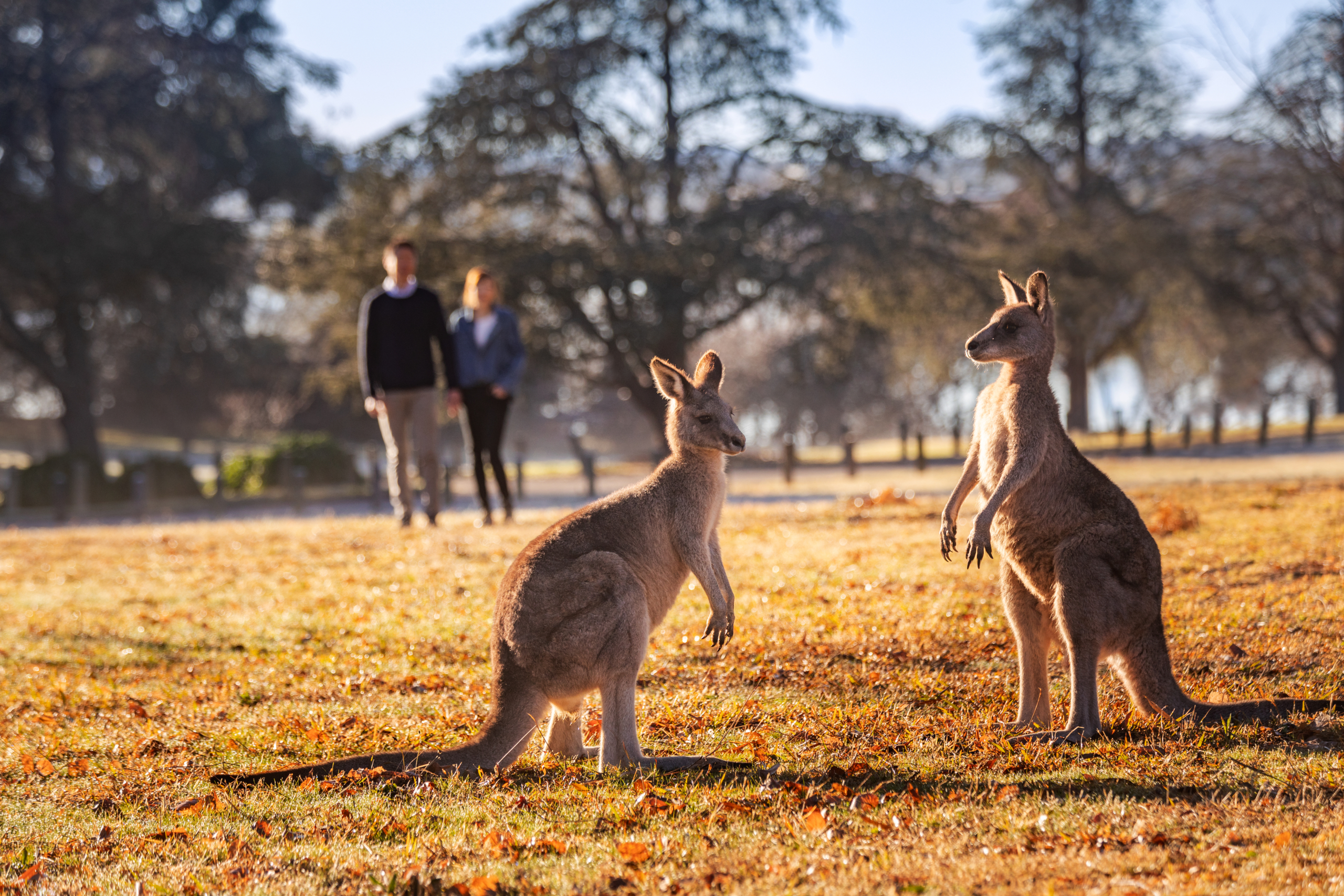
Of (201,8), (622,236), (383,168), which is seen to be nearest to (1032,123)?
(622,236)

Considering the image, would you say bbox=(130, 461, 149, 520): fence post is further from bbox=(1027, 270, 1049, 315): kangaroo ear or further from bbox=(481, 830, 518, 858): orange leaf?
bbox=(1027, 270, 1049, 315): kangaroo ear

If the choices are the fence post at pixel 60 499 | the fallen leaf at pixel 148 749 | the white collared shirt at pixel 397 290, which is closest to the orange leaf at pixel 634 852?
the fallen leaf at pixel 148 749

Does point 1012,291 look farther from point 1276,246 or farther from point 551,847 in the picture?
point 1276,246

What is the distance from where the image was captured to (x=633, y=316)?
2681 cm

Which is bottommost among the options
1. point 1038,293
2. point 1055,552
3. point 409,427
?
point 1055,552

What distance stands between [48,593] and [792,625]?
746 cm

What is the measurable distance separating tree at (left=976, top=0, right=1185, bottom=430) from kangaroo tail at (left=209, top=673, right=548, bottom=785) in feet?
98.9

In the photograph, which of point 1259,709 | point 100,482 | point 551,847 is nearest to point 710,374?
point 551,847

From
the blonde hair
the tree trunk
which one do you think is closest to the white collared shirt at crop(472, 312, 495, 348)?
the blonde hair

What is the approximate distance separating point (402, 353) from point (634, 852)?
8853 mm

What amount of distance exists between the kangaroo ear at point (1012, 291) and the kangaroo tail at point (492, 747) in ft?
8.93

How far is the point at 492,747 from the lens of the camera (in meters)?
4.27

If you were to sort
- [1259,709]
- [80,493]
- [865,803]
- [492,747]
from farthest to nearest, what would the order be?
[80,493], [1259,709], [492,747], [865,803]

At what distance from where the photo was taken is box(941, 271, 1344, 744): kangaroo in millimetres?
4391
